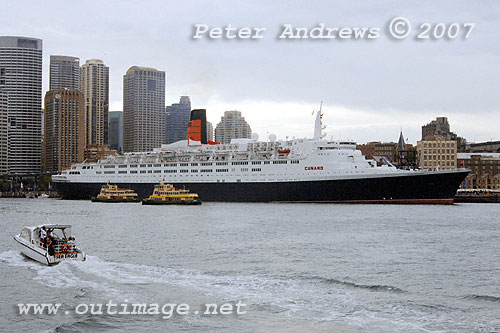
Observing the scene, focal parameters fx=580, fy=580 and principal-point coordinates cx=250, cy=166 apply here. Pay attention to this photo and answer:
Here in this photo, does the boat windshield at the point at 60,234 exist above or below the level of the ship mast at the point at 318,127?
below

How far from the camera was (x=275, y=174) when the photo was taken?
234ft

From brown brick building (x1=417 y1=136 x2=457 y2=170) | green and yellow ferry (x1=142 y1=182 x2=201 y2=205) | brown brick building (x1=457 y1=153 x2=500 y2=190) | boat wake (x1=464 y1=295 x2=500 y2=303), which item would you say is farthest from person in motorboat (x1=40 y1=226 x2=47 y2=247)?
brown brick building (x1=457 y1=153 x2=500 y2=190)

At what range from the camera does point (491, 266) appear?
2441cm

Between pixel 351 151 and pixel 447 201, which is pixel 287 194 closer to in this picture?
pixel 351 151

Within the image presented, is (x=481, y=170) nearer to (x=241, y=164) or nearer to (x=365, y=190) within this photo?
(x=365, y=190)

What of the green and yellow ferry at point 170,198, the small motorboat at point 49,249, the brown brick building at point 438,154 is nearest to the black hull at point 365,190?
the green and yellow ferry at point 170,198

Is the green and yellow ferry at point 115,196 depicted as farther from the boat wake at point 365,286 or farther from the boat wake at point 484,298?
the boat wake at point 484,298

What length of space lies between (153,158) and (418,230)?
183ft

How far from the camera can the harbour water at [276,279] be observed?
1627cm

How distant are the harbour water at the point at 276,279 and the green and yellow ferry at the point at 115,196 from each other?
41.7 meters

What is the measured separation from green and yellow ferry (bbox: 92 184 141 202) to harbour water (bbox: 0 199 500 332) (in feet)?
137

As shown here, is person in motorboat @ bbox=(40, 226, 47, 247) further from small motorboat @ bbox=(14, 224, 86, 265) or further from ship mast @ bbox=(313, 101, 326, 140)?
ship mast @ bbox=(313, 101, 326, 140)

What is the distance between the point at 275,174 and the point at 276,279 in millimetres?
49945

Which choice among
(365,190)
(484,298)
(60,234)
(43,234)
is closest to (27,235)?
(43,234)
